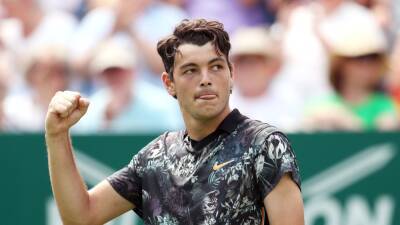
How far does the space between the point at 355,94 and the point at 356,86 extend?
0.25 ft

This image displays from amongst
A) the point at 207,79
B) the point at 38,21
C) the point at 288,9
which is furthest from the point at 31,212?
the point at 207,79

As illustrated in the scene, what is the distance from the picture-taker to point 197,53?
147 inches

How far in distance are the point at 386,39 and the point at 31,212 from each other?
3.19 m

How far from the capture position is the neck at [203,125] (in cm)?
381

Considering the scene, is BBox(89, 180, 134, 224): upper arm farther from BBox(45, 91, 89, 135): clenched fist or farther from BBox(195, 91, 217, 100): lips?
BBox(195, 91, 217, 100): lips

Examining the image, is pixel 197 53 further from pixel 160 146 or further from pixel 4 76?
pixel 4 76

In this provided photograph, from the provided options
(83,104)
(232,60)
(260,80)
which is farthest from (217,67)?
(232,60)

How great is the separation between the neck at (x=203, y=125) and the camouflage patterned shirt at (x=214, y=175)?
0.02 metres

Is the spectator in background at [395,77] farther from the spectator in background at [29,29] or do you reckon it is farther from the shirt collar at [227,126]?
the shirt collar at [227,126]

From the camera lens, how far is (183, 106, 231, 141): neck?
3809 millimetres

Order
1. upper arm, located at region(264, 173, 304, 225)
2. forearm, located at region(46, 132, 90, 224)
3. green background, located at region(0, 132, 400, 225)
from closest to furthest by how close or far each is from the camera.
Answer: upper arm, located at region(264, 173, 304, 225)
forearm, located at region(46, 132, 90, 224)
green background, located at region(0, 132, 400, 225)

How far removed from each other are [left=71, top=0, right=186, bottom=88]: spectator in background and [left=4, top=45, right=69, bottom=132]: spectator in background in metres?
0.16

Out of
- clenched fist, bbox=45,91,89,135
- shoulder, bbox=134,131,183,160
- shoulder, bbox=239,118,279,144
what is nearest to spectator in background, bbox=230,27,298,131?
shoulder, bbox=134,131,183,160

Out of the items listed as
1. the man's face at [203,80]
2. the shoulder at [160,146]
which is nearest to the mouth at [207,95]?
the man's face at [203,80]
